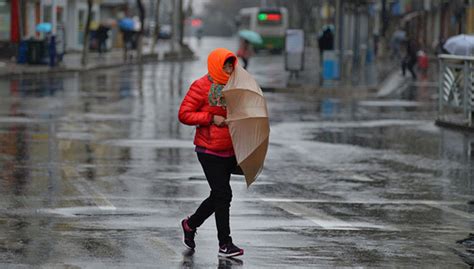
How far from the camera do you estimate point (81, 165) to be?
619 inches

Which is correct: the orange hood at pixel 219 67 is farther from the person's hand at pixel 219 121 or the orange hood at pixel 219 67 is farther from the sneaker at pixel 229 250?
the sneaker at pixel 229 250

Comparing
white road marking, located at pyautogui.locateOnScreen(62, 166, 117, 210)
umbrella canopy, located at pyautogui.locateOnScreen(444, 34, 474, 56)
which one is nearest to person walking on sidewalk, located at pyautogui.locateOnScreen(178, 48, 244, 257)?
white road marking, located at pyautogui.locateOnScreen(62, 166, 117, 210)

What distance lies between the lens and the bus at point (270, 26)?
89125 mm

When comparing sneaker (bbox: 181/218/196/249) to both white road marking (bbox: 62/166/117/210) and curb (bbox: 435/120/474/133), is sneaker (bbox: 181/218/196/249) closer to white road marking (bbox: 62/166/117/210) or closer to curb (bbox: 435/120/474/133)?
white road marking (bbox: 62/166/117/210)

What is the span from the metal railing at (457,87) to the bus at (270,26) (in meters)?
64.3

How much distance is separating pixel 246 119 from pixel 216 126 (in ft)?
0.80

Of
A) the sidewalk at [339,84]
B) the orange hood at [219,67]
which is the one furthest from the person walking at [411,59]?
the orange hood at [219,67]

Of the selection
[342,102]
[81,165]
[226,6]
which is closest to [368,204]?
[81,165]

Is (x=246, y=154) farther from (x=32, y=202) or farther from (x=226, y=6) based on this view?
(x=226, y=6)

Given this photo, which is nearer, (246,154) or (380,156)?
(246,154)

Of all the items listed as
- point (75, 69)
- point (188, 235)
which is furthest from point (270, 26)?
point (188, 235)

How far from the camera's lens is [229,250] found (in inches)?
367

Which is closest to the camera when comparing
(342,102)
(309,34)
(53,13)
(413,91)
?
(342,102)

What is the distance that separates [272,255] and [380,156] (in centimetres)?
871
